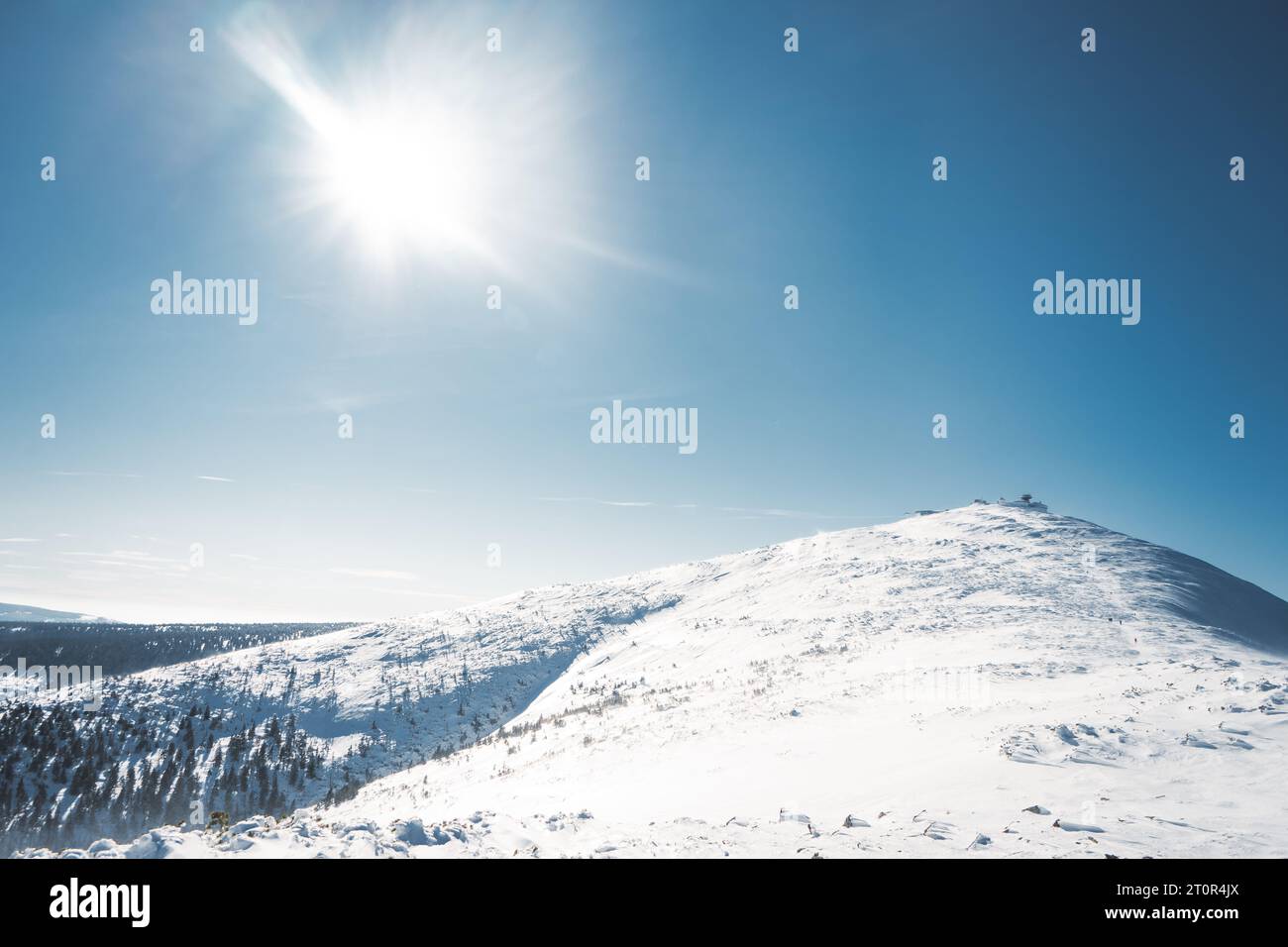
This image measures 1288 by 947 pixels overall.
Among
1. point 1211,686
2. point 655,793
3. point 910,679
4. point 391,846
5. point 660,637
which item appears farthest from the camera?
point 660,637

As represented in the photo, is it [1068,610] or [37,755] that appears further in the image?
[37,755]

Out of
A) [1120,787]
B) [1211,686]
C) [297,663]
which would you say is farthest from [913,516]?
[297,663]

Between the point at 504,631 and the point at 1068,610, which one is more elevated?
the point at 1068,610

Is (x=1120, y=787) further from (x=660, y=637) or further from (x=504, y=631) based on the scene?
(x=504, y=631)
